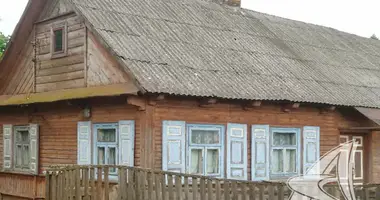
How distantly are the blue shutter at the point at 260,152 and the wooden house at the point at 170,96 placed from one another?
35 mm

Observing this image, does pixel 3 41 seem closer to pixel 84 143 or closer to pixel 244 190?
pixel 84 143

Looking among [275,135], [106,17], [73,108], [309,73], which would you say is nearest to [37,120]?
[73,108]

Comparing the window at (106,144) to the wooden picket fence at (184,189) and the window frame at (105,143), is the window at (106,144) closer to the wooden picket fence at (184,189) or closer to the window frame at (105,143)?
the window frame at (105,143)

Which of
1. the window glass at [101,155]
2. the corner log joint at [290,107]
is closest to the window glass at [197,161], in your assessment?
the window glass at [101,155]

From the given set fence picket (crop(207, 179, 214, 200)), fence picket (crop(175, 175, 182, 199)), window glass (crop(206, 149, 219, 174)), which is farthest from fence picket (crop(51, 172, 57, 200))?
fence picket (crop(207, 179, 214, 200))

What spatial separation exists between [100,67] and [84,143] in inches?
70.8

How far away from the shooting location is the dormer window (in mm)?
15258

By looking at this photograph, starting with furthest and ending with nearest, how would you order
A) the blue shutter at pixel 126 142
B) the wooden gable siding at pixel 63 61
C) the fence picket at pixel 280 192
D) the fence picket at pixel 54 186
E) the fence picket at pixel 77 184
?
the wooden gable siding at pixel 63 61 < the blue shutter at pixel 126 142 < the fence picket at pixel 54 186 < the fence picket at pixel 77 184 < the fence picket at pixel 280 192

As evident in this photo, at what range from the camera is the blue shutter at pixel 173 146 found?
12.8 meters

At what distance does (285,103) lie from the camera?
14812mm

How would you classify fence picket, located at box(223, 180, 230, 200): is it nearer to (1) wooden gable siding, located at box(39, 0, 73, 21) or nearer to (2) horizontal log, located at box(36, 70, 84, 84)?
(2) horizontal log, located at box(36, 70, 84, 84)

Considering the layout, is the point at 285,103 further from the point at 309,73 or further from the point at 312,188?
the point at 312,188

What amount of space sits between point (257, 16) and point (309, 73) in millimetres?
4071

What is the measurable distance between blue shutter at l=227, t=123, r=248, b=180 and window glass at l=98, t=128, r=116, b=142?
2529mm
